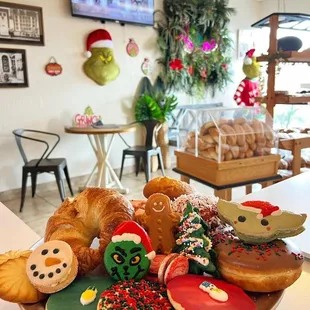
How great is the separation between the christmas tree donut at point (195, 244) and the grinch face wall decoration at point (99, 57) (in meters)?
4.15

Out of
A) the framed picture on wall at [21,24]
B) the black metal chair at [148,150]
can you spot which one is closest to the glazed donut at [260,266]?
the black metal chair at [148,150]

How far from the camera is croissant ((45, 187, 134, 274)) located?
1.86 ft

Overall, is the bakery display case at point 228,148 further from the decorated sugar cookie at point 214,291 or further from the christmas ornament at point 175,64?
the christmas ornament at point 175,64

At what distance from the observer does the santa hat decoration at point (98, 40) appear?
4344mm

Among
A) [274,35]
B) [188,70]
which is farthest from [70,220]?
[188,70]

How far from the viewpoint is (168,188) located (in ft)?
2.69

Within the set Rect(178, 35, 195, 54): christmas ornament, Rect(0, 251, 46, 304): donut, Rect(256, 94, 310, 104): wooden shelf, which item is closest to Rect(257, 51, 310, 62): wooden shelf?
Rect(256, 94, 310, 104): wooden shelf

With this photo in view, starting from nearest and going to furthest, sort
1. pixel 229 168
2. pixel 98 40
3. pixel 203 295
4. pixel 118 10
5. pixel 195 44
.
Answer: pixel 203 295
pixel 229 168
pixel 98 40
pixel 118 10
pixel 195 44

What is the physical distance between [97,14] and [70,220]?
4322 mm

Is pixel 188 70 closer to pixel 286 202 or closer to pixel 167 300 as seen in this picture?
pixel 286 202

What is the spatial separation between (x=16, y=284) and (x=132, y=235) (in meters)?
0.20

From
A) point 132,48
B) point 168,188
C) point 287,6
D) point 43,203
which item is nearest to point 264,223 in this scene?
point 168,188

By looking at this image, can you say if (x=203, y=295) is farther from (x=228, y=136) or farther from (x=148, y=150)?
(x=148, y=150)

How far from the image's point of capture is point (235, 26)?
624 centimetres
